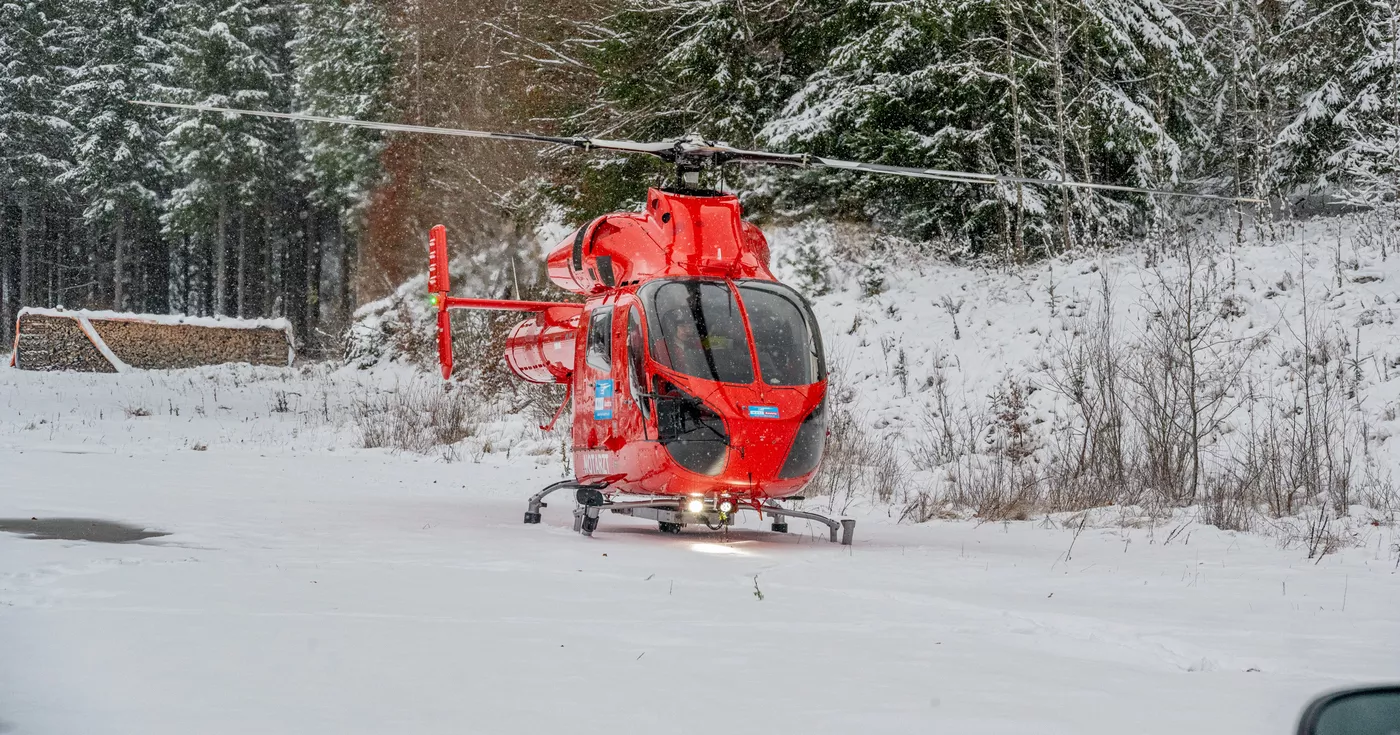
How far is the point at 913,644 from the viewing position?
14.9 feet

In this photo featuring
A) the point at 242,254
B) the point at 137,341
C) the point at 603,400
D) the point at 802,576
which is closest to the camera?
the point at 802,576

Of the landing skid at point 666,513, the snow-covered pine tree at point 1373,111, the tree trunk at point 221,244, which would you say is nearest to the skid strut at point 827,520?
the landing skid at point 666,513

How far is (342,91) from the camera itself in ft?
106

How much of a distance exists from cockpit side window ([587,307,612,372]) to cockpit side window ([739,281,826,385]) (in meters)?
1.07

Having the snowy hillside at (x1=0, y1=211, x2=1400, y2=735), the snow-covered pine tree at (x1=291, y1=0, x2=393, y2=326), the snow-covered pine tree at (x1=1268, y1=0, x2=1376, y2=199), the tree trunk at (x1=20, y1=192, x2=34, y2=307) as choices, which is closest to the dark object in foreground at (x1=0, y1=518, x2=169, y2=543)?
the snowy hillside at (x1=0, y1=211, x2=1400, y2=735)

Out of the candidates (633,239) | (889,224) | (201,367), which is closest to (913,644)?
(633,239)

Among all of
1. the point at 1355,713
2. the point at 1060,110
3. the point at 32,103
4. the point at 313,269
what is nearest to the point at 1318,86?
the point at 1060,110

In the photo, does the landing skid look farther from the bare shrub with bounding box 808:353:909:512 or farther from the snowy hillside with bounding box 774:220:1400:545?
the snowy hillside with bounding box 774:220:1400:545

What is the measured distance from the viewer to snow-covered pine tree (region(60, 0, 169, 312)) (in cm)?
3881

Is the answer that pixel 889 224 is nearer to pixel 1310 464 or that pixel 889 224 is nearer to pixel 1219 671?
pixel 1310 464

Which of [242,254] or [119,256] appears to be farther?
[242,254]

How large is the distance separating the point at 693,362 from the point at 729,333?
0.35m

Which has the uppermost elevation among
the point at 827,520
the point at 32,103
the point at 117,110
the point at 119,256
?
the point at 32,103

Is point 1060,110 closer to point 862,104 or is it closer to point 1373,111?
point 862,104
